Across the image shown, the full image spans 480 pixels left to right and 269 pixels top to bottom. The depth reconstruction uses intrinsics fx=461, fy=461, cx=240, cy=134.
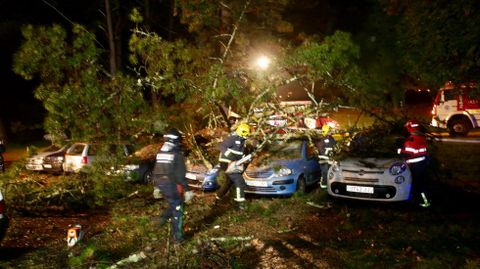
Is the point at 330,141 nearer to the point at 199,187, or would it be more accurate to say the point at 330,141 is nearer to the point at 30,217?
the point at 199,187

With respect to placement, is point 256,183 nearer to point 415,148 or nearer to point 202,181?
point 202,181

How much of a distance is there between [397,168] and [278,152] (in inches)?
109

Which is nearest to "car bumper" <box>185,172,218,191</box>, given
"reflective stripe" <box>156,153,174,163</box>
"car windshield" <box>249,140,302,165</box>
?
"car windshield" <box>249,140,302,165</box>

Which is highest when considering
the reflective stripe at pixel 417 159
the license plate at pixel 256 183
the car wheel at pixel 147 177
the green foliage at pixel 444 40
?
the green foliage at pixel 444 40

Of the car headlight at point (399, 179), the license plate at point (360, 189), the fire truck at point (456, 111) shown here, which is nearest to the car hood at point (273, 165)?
the license plate at point (360, 189)

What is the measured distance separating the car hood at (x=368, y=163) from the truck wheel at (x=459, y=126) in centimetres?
952

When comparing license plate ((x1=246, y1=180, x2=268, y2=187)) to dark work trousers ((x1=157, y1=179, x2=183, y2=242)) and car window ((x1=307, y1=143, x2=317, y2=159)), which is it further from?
dark work trousers ((x1=157, y1=179, x2=183, y2=242))

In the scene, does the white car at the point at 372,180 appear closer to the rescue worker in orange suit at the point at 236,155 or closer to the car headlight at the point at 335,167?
the car headlight at the point at 335,167

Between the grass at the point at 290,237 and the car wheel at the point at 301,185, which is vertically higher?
the car wheel at the point at 301,185

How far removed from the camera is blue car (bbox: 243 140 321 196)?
Result: 9.52m

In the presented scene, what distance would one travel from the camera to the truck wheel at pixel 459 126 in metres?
16.7

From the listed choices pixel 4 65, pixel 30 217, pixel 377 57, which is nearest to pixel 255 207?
pixel 30 217

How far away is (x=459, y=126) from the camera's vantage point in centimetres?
1680

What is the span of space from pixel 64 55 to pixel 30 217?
3.77m
